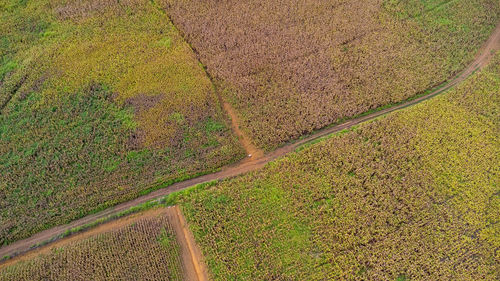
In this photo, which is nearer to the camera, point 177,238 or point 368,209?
point 177,238

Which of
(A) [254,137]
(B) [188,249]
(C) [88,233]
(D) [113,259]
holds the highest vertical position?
(A) [254,137]

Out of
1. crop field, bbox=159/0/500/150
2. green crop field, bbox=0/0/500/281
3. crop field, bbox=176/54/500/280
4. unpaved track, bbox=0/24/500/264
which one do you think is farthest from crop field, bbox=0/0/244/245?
crop field, bbox=176/54/500/280

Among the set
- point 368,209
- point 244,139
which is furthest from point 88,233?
point 368,209

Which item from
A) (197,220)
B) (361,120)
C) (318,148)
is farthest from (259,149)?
(361,120)

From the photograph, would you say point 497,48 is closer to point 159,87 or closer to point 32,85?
point 159,87

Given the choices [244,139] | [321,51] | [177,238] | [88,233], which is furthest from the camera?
[321,51]

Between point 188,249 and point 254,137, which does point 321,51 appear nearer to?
point 254,137

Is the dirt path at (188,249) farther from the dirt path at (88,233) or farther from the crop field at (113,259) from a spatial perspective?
the dirt path at (88,233)

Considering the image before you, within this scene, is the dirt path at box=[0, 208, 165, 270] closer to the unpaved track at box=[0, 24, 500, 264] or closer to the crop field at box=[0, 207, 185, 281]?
the crop field at box=[0, 207, 185, 281]
